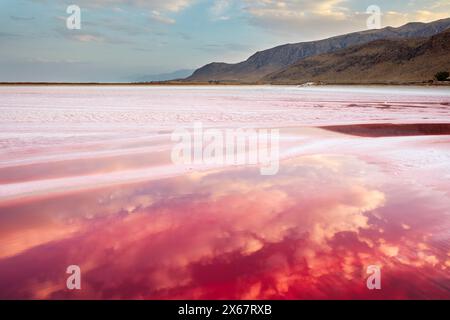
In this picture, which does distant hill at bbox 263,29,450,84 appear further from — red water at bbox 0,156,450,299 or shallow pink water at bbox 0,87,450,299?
red water at bbox 0,156,450,299

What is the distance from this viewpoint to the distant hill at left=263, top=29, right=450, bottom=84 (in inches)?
4997

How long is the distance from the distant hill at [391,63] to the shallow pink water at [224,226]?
406 feet

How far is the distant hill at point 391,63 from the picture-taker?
126925mm

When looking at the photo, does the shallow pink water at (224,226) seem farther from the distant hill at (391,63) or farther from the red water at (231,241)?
the distant hill at (391,63)

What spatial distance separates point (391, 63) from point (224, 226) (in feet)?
549

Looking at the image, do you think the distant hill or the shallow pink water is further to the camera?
the distant hill

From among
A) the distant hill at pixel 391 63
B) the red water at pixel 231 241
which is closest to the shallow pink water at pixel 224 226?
the red water at pixel 231 241

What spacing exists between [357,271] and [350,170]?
4.15 meters

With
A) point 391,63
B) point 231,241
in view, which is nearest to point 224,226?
point 231,241

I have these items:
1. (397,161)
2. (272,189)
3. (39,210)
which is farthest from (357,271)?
(397,161)

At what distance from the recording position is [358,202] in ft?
17.6

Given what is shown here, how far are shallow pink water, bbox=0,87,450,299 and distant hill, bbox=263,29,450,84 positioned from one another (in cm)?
12389

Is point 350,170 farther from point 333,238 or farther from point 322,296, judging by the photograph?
point 322,296

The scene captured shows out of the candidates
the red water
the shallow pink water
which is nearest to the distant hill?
the shallow pink water
